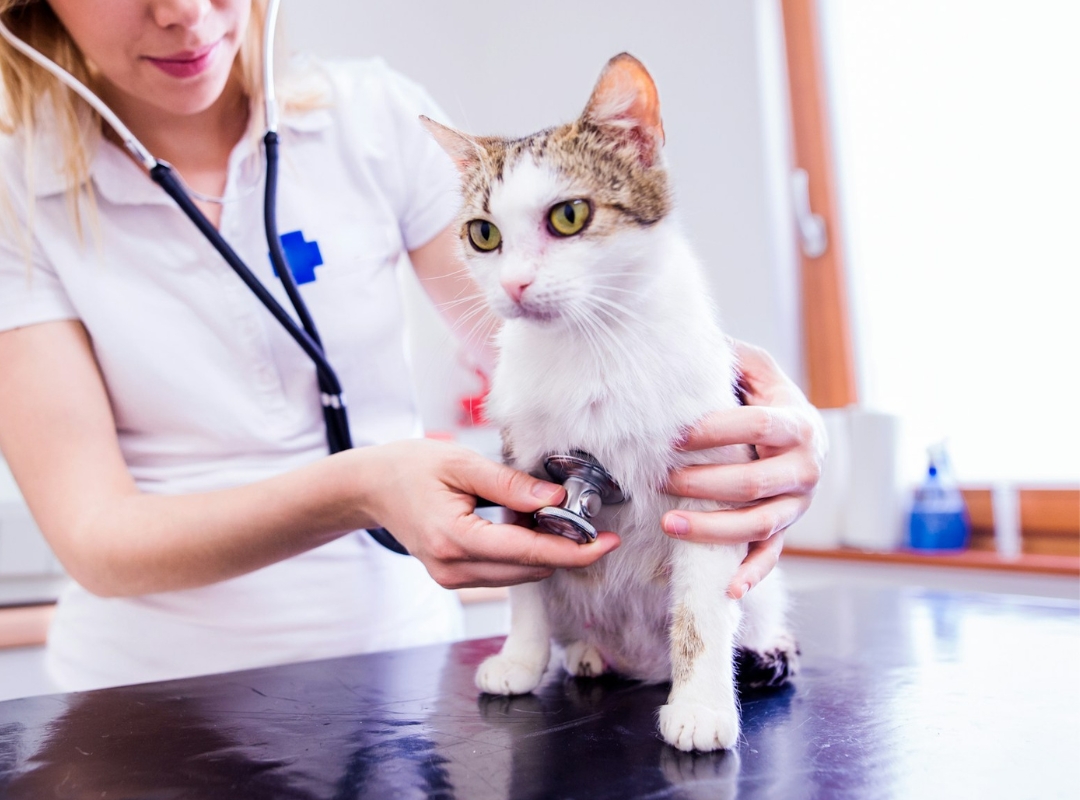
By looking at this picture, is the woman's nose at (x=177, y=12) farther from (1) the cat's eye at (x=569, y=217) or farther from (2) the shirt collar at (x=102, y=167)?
(1) the cat's eye at (x=569, y=217)

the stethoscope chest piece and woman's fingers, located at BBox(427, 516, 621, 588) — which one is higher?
the stethoscope chest piece

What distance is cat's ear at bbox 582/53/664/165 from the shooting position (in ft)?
2.42

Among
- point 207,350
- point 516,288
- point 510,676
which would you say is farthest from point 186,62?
point 510,676

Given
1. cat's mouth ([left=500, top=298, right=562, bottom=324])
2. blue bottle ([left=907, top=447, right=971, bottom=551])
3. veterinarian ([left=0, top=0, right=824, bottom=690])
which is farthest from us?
blue bottle ([left=907, top=447, right=971, bottom=551])

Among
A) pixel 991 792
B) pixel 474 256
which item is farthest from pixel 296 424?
pixel 991 792

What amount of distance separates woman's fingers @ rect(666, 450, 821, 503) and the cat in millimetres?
16

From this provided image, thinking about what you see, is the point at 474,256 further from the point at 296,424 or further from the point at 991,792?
the point at 991,792

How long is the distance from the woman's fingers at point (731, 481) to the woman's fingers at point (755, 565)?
5cm

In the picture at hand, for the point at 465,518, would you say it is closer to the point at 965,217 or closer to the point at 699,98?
the point at 965,217

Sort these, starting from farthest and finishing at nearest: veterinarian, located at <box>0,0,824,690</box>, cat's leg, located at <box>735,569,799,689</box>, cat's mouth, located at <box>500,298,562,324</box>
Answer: veterinarian, located at <box>0,0,824,690</box>
cat's leg, located at <box>735,569,799,689</box>
cat's mouth, located at <box>500,298,562,324</box>

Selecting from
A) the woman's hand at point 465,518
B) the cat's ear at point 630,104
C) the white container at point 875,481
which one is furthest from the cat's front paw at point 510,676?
the white container at point 875,481

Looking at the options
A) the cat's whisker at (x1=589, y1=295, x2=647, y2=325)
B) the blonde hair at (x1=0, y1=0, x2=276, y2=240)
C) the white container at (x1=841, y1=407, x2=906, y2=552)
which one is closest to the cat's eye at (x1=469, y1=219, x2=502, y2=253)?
the cat's whisker at (x1=589, y1=295, x2=647, y2=325)

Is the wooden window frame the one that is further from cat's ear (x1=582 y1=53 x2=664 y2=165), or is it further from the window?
cat's ear (x1=582 y1=53 x2=664 y2=165)

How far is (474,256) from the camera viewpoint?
0.81 metres
